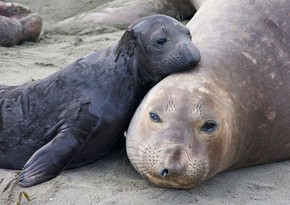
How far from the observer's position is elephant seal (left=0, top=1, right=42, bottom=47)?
8508 millimetres

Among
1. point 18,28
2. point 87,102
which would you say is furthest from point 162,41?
point 18,28

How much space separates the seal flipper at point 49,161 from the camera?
15.2 feet

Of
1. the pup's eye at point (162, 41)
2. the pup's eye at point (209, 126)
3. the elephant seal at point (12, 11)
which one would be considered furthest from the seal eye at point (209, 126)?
the elephant seal at point (12, 11)

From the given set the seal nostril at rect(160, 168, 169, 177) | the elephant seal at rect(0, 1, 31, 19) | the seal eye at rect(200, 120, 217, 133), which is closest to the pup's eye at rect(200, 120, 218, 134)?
the seal eye at rect(200, 120, 217, 133)

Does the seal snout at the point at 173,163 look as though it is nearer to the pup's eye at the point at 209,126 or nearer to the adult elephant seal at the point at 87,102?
the pup's eye at the point at 209,126

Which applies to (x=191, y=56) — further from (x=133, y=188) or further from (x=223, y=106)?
(x=133, y=188)

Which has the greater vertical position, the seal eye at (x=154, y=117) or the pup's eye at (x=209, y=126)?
the pup's eye at (x=209, y=126)

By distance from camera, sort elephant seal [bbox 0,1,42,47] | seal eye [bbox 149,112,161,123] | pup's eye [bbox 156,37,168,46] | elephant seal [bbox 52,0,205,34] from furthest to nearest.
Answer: elephant seal [bbox 52,0,205,34] < elephant seal [bbox 0,1,42,47] < pup's eye [bbox 156,37,168,46] < seal eye [bbox 149,112,161,123]

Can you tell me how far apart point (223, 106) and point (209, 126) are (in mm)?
204

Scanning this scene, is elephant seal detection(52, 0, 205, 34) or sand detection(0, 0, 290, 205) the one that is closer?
sand detection(0, 0, 290, 205)

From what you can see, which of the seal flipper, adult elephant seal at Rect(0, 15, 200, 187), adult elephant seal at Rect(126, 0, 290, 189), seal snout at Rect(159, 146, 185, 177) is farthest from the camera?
adult elephant seal at Rect(0, 15, 200, 187)

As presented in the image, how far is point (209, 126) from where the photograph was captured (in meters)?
4.40

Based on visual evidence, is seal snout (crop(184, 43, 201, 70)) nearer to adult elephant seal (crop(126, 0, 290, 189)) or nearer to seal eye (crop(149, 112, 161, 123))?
adult elephant seal (crop(126, 0, 290, 189))

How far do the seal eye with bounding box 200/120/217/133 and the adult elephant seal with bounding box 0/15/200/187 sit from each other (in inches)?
20.4
